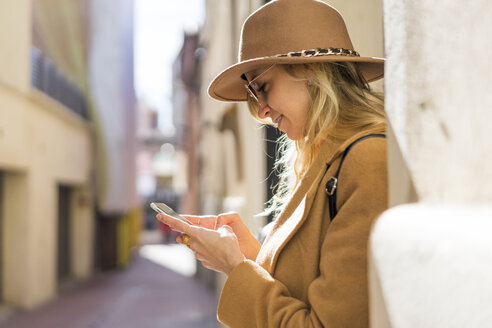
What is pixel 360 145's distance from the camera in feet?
3.97

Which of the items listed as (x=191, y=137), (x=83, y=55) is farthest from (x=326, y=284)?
(x=191, y=137)

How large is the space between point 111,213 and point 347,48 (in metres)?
15.2

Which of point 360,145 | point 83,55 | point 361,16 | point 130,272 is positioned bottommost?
point 130,272

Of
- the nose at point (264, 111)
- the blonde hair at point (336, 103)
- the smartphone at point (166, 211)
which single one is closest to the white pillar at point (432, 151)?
the blonde hair at point (336, 103)

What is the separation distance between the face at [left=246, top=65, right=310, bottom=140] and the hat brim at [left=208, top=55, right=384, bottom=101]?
1.5 inches

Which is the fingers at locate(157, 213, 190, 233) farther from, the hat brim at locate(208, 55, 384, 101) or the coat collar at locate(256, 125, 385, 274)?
the hat brim at locate(208, 55, 384, 101)

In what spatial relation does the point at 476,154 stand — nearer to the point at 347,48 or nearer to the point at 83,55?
the point at 347,48

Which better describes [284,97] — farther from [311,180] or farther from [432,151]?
[432,151]

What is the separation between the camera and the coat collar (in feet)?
4.15

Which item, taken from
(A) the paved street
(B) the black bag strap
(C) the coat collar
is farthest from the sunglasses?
(A) the paved street

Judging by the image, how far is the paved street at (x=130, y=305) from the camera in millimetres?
8516

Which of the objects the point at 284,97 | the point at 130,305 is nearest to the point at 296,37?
the point at 284,97

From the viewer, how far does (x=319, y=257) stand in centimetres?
125

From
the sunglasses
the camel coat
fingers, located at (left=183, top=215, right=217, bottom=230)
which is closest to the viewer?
the camel coat
